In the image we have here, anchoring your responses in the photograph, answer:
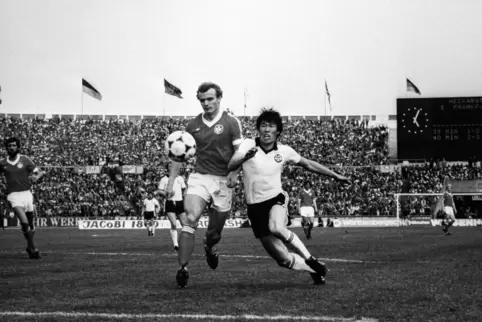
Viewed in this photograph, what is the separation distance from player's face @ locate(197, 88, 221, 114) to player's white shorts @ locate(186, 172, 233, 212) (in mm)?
843

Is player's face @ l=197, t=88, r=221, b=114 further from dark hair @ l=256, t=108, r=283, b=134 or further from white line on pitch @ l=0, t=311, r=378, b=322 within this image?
white line on pitch @ l=0, t=311, r=378, b=322

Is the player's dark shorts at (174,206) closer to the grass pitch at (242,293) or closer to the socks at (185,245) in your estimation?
the grass pitch at (242,293)

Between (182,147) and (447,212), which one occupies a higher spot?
(182,147)

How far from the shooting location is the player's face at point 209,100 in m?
9.12

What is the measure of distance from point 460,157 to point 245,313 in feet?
138

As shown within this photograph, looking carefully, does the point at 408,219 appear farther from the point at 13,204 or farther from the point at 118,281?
the point at 118,281

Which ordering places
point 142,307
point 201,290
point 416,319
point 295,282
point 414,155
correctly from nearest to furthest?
point 416,319
point 142,307
point 201,290
point 295,282
point 414,155

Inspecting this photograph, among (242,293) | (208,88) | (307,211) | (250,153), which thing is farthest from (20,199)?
(307,211)

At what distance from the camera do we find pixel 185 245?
8.82 meters

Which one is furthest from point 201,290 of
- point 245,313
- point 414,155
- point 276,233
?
point 414,155

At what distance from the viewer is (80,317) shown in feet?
19.9

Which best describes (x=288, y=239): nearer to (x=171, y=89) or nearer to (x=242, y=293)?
(x=242, y=293)

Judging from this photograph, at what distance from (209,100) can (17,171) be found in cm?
716

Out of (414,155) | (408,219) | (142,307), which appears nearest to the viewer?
(142,307)
